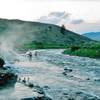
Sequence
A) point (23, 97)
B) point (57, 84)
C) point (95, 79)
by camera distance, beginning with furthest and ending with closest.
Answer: point (95, 79) < point (57, 84) < point (23, 97)

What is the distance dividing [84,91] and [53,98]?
6702mm

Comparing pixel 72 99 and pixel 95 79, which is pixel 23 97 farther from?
pixel 95 79

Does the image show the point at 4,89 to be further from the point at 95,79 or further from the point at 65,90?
the point at 95,79

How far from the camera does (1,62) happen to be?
59219mm

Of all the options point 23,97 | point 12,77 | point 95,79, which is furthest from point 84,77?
point 23,97

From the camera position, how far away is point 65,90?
46906 millimetres

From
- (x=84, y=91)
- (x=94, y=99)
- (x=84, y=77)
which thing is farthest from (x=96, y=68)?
(x=94, y=99)

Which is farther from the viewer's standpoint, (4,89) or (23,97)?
(4,89)

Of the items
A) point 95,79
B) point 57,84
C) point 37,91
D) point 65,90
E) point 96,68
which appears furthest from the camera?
point 96,68

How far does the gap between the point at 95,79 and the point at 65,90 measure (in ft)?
38.4

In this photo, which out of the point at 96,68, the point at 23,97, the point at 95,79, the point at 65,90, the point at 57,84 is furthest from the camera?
the point at 96,68

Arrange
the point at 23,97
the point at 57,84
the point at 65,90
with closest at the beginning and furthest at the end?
the point at 23,97 < the point at 65,90 < the point at 57,84

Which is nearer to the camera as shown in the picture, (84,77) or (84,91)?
(84,91)

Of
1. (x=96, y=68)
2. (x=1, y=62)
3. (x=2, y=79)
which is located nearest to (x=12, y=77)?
(x=2, y=79)
